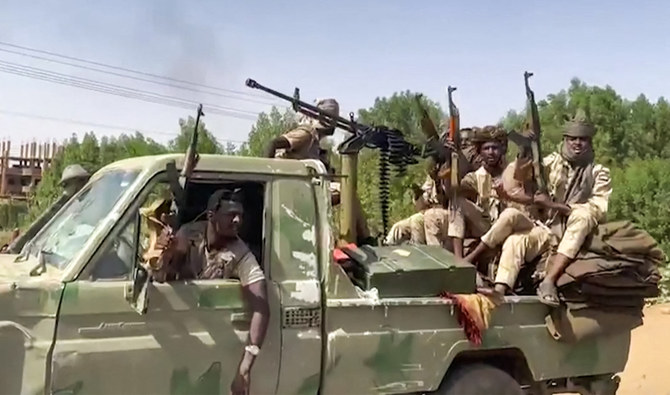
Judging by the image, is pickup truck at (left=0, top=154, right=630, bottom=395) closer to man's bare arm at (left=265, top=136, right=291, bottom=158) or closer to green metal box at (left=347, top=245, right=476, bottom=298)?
green metal box at (left=347, top=245, right=476, bottom=298)

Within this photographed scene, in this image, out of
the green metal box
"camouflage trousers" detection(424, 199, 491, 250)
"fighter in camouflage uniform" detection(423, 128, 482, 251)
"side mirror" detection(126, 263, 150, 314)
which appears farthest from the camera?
"fighter in camouflage uniform" detection(423, 128, 482, 251)

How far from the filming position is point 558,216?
6414 millimetres

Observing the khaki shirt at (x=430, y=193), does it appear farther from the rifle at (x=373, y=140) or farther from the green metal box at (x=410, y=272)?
the green metal box at (x=410, y=272)

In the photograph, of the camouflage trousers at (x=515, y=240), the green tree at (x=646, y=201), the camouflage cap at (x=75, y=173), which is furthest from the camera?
the green tree at (x=646, y=201)

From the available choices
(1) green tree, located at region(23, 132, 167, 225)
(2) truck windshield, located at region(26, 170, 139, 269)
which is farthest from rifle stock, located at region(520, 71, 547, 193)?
(1) green tree, located at region(23, 132, 167, 225)

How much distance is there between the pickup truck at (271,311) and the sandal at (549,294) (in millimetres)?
84

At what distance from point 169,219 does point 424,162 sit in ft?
8.31

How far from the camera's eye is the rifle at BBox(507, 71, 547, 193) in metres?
6.59

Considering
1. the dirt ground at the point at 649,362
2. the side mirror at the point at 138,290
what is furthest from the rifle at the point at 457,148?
the dirt ground at the point at 649,362

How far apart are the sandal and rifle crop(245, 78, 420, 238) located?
1419 mm

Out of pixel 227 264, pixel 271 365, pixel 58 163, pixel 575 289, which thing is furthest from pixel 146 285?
pixel 58 163

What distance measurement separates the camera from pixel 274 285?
4.91m

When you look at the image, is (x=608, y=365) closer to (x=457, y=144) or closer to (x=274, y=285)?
(x=457, y=144)

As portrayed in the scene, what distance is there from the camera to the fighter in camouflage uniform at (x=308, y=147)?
618 centimetres
